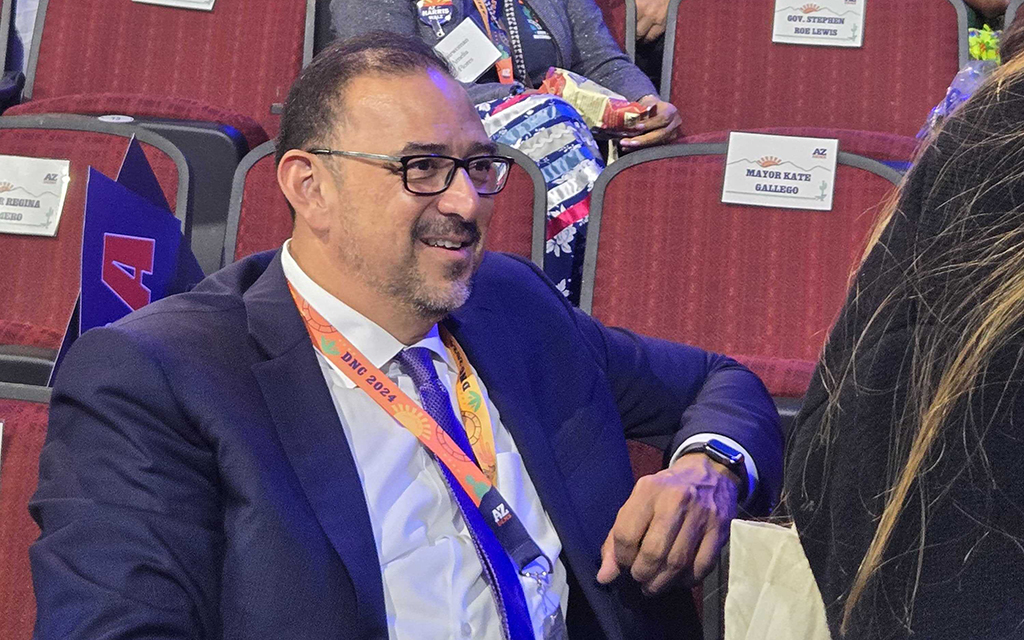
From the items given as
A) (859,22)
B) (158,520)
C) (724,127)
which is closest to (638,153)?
(724,127)

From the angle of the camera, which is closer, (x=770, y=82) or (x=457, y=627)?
(x=457, y=627)

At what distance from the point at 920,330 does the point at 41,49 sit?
3018 millimetres

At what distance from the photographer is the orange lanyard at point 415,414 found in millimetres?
1399

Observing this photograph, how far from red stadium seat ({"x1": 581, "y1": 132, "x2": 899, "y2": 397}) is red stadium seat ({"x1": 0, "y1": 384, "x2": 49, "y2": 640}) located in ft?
3.68

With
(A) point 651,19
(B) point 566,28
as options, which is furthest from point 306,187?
(A) point 651,19

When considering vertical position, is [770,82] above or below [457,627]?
above

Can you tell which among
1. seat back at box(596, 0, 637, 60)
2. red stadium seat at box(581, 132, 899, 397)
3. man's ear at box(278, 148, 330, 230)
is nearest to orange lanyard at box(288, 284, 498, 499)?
man's ear at box(278, 148, 330, 230)

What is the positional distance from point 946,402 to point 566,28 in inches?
111

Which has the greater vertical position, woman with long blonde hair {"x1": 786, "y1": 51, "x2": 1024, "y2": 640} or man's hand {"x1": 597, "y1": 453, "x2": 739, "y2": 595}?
woman with long blonde hair {"x1": 786, "y1": 51, "x2": 1024, "y2": 640}

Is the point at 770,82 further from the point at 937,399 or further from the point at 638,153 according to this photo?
the point at 937,399

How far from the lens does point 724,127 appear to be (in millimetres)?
3137

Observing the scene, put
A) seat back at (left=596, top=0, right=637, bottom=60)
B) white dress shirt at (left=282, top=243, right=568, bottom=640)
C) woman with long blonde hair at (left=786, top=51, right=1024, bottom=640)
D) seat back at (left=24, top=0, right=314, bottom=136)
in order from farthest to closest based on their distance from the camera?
seat back at (left=596, top=0, right=637, bottom=60), seat back at (left=24, top=0, right=314, bottom=136), white dress shirt at (left=282, top=243, right=568, bottom=640), woman with long blonde hair at (left=786, top=51, right=1024, bottom=640)

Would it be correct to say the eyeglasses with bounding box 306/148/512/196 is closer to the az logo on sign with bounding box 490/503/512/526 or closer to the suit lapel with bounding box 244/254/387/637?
the suit lapel with bounding box 244/254/387/637

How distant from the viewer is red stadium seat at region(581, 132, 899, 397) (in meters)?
2.21
